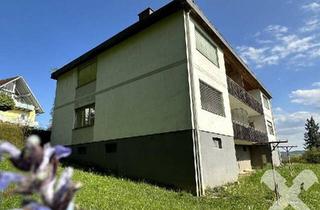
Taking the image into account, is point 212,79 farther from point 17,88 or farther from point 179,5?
point 17,88

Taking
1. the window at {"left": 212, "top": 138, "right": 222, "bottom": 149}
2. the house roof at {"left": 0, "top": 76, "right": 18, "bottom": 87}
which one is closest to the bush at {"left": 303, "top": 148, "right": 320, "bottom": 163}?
the window at {"left": 212, "top": 138, "right": 222, "bottom": 149}

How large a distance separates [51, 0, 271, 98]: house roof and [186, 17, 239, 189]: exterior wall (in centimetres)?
80

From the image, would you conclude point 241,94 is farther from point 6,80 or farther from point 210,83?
point 6,80

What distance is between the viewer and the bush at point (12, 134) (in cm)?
2166

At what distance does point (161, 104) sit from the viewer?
15039mm

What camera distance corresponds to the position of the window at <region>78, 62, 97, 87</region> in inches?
818

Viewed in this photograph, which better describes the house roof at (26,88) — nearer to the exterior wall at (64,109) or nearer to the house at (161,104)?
the exterior wall at (64,109)

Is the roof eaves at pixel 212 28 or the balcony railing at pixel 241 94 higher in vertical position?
the roof eaves at pixel 212 28

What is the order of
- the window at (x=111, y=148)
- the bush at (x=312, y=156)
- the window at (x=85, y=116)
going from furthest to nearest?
the bush at (x=312, y=156) → the window at (x=85, y=116) → the window at (x=111, y=148)

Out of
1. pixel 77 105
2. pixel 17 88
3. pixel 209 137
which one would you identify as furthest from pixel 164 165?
pixel 17 88

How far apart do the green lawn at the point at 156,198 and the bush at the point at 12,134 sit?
879 cm

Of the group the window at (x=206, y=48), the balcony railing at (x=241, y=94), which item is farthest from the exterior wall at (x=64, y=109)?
the balcony railing at (x=241, y=94)

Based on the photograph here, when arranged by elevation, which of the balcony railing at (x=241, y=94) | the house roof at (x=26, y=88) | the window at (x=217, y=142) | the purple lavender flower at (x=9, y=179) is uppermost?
the house roof at (x=26, y=88)

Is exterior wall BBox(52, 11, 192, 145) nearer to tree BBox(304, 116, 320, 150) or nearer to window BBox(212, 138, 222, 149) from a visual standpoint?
window BBox(212, 138, 222, 149)
